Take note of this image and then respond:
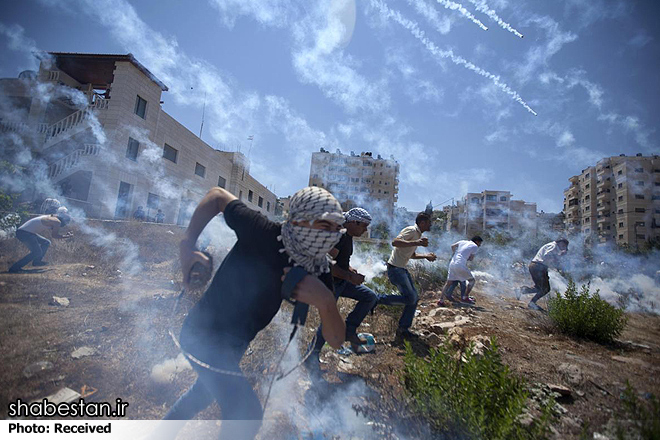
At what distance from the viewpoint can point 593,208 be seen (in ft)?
172

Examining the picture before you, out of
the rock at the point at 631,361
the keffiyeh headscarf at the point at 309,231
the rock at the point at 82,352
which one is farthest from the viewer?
the rock at the point at 631,361

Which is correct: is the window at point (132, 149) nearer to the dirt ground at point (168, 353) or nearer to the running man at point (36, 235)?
the running man at point (36, 235)

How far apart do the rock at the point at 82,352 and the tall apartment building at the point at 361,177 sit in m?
56.8

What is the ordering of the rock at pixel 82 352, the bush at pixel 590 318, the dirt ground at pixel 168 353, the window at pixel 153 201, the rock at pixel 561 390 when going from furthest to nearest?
the window at pixel 153 201
the bush at pixel 590 318
the rock at pixel 82 352
the rock at pixel 561 390
the dirt ground at pixel 168 353

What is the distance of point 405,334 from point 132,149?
16.8 metres

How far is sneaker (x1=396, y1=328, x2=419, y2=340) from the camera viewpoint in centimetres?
369

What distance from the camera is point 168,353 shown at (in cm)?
271

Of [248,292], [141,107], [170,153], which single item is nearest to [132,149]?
[141,107]

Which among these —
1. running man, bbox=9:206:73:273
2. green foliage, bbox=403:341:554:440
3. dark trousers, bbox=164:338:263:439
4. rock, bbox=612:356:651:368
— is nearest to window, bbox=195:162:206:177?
running man, bbox=9:206:73:273

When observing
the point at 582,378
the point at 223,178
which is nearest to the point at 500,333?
the point at 582,378

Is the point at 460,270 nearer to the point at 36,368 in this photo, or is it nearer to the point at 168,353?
the point at 168,353

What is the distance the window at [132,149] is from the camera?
1482 centimetres

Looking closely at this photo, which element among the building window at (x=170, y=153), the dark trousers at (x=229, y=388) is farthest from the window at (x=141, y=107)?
the dark trousers at (x=229, y=388)

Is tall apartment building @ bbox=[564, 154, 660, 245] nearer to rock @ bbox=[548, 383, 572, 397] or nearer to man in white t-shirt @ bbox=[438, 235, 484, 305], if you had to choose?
man in white t-shirt @ bbox=[438, 235, 484, 305]
